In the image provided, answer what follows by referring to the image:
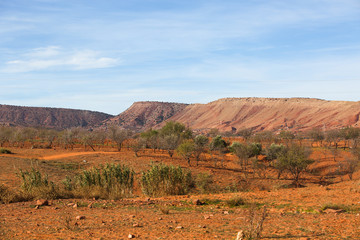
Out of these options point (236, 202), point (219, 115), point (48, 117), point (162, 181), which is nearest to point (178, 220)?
point (236, 202)

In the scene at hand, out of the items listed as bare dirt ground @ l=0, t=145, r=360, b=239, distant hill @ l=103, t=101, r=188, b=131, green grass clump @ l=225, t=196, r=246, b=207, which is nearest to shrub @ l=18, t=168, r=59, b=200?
bare dirt ground @ l=0, t=145, r=360, b=239

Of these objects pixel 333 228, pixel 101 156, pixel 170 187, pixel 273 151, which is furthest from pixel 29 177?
pixel 273 151

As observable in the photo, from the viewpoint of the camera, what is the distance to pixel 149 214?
9500mm

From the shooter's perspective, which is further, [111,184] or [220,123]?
[220,123]

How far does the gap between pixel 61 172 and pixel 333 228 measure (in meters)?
24.3

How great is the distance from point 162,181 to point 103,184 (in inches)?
113

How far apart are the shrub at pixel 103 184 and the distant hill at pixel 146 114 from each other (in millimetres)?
130613

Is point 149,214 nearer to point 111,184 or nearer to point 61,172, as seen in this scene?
point 111,184

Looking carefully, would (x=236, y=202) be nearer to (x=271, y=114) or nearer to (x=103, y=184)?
(x=103, y=184)

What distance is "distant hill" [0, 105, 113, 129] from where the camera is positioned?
434ft

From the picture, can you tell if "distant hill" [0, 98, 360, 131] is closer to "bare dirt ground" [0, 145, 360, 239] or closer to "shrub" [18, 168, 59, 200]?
"bare dirt ground" [0, 145, 360, 239]

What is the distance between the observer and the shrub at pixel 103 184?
13.6 meters

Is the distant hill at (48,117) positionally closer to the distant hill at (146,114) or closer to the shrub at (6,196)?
the distant hill at (146,114)

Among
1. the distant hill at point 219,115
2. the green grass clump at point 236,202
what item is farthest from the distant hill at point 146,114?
the green grass clump at point 236,202
